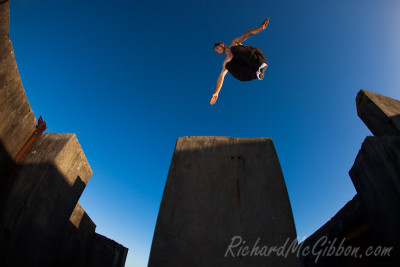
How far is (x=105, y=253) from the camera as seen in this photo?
507cm

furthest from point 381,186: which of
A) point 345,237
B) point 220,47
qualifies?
point 220,47

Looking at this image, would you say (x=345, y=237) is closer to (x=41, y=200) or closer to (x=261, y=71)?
(x=261, y=71)

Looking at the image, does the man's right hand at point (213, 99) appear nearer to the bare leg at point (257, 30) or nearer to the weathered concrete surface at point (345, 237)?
the bare leg at point (257, 30)

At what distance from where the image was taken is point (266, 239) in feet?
6.23

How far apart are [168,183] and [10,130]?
254cm

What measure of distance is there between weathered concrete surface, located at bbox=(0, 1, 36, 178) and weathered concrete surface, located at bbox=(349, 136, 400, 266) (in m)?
4.70

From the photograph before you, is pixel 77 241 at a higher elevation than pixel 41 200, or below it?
below

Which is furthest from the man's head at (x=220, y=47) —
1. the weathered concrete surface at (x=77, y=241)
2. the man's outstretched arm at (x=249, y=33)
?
the weathered concrete surface at (x=77, y=241)

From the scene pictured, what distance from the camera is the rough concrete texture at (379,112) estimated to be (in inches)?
119

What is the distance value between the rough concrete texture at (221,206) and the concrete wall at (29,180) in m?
2.08

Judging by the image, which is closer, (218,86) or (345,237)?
(345,237)

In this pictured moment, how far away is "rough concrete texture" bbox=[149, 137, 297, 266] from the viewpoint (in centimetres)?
183

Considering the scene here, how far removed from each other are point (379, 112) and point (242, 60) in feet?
9.53

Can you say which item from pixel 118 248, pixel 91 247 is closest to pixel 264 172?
pixel 91 247
